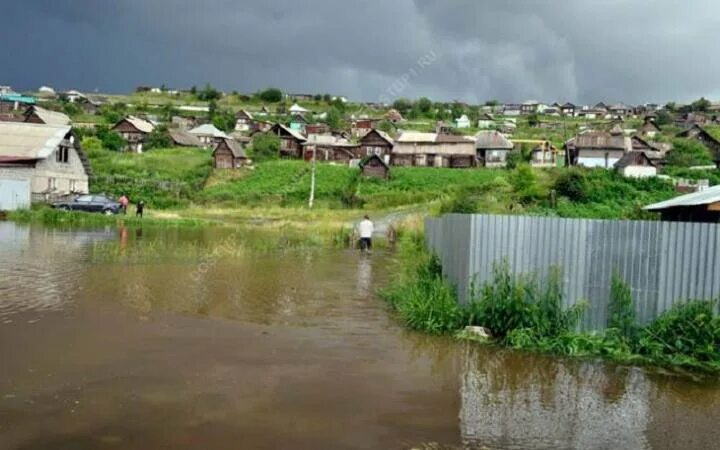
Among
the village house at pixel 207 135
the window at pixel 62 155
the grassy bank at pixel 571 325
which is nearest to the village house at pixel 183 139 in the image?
the village house at pixel 207 135

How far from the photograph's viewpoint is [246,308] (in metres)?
11.8

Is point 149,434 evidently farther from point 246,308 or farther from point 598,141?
point 598,141

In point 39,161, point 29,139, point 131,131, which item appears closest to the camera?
point 39,161

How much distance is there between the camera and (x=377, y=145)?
7581 centimetres

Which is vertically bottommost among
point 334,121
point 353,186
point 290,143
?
point 353,186

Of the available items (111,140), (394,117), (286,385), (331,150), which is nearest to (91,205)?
(286,385)

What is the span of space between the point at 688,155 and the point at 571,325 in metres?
72.9

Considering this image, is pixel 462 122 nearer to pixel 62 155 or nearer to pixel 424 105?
pixel 424 105

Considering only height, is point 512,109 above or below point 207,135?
above

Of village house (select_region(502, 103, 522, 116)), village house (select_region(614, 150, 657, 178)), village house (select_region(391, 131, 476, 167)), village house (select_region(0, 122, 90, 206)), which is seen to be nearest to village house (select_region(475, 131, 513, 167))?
village house (select_region(391, 131, 476, 167))

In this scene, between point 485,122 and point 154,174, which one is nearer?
point 154,174

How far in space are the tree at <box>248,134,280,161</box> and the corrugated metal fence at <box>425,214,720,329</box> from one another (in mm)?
66931

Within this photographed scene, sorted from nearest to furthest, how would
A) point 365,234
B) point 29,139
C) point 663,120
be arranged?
point 365,234 < point 29,139 < point 663,120

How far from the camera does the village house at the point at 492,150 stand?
73938 mm
